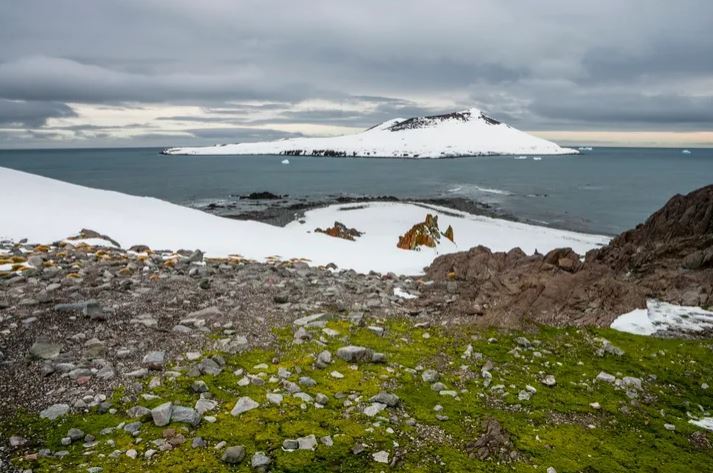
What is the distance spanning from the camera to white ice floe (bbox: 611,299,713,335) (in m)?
11.9

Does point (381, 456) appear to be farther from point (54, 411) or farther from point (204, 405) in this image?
point (54, 411)

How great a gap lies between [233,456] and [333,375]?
2.65m

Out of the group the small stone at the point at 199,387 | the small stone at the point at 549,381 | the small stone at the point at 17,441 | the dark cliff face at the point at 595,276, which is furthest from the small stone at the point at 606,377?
the small stone at the point at 17,441

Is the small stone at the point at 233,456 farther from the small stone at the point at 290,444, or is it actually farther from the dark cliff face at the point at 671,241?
the dark cliff face at the point at 671,241

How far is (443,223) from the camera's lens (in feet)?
153

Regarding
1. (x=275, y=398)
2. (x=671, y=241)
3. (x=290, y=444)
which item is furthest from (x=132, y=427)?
(x=671, y=241)

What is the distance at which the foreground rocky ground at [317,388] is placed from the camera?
5.85 m

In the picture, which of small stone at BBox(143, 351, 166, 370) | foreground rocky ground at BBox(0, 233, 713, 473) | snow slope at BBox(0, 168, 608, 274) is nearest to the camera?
foreground rocky ground at BBox(0, 233, 713, 473)

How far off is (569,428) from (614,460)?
77cm

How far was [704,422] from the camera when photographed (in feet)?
24.1

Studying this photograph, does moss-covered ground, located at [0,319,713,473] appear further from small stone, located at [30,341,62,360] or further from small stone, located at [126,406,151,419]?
small stone, located at [30,341,62,360]

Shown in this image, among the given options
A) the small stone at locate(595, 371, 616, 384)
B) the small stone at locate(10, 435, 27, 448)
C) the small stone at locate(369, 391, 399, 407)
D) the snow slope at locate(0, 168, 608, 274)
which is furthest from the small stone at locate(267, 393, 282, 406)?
the snow slope at locate(0, 168, 608, 274)

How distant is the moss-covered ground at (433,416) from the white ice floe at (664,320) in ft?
6.20

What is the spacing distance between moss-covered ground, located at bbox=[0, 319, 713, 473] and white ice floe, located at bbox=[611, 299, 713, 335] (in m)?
1.89
